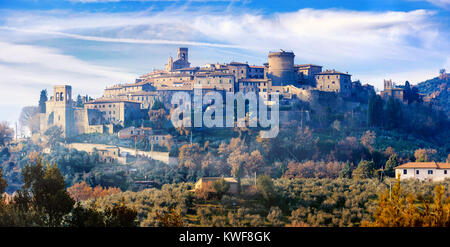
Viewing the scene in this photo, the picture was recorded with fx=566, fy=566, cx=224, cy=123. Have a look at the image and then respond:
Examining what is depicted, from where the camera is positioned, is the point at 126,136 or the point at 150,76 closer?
the point at 126,136

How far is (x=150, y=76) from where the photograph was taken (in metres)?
45.7

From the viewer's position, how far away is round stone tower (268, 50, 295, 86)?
140 feet

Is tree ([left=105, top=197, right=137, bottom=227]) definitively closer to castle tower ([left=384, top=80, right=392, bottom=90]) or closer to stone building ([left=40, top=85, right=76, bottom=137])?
stone building ([left=40, top=85, right=76, bottom=137])

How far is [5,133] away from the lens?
4028 centimetres

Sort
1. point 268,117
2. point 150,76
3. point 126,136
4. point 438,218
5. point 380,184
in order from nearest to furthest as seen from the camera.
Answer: point 438,218 → point 380,184 → point 126,136 → point 268,117 → point 150,76

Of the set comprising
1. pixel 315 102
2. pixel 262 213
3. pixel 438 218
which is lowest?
pixel 262 213

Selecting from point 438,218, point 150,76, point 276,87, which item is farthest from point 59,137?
point 438,218

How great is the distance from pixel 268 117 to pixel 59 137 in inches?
536

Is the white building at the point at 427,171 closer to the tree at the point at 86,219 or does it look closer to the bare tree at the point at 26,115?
the tree at the point at 86,219

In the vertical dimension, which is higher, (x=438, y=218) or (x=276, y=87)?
(x=276, y=87)

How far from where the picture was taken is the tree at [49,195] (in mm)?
15266

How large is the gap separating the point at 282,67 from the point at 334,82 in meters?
4.06
